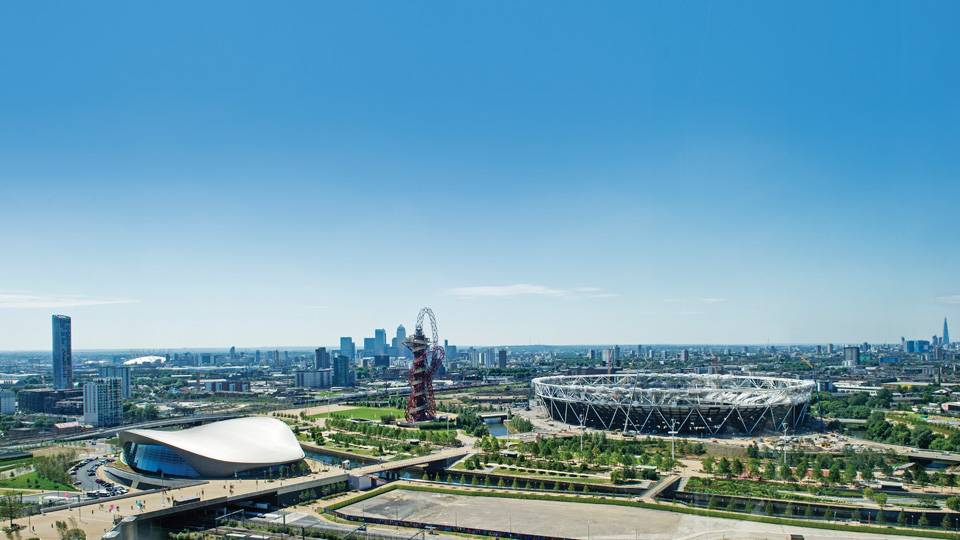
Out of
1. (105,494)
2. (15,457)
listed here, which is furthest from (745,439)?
(15,457)

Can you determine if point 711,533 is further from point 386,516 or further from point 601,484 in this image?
point 386,516

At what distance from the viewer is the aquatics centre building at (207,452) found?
46.9m

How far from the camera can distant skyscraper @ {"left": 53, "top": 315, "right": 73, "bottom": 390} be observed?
13525 centimetres

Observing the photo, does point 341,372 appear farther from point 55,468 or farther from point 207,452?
point 207,452

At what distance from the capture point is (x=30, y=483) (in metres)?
48.0

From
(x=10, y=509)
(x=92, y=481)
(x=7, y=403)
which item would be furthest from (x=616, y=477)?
(x=7, y=403)

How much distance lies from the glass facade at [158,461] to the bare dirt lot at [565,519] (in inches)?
583

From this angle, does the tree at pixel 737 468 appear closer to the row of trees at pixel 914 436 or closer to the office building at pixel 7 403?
the row of trees at pixel 914 436

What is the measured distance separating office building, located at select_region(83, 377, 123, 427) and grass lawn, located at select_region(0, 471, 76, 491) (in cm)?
3811

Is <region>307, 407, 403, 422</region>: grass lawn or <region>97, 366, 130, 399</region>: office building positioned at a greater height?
<region>97, 366, 130, 399</region>: office building

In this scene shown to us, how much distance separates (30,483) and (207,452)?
1357 centimetres

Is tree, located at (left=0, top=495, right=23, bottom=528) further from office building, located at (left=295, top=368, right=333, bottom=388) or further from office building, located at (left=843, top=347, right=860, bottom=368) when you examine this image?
office building, located at (left=843, top=347, right=860, bottom=368)

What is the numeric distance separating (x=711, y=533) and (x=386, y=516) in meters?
18.1

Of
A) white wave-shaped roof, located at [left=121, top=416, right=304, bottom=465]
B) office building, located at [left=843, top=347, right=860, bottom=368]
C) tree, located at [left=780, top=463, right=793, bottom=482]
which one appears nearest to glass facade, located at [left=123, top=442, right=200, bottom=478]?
white wave-shaped roof, located at [left=121, top=416, right=304, bottom=465]
